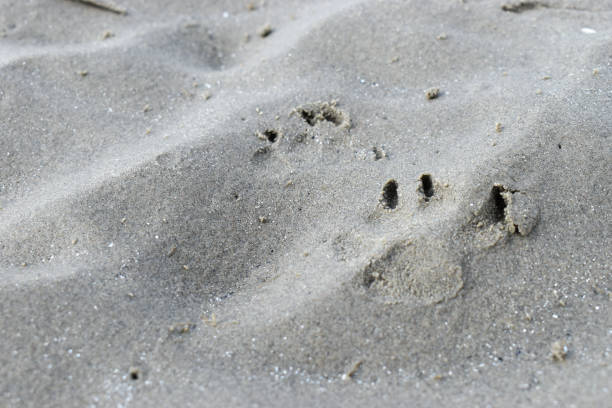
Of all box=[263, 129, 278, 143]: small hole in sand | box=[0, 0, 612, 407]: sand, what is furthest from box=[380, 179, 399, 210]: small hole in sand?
box=[263, 129, 278, 143]: small hole in sand

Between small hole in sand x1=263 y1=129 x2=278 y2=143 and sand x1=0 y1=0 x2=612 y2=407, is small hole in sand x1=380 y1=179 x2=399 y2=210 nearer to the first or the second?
sand x1=0 y1=0 x2=612 y2=407

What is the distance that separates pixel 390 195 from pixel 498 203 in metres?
0.35

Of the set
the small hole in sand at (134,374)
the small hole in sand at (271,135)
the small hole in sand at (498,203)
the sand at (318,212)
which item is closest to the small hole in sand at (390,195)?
the sand at (318,212)

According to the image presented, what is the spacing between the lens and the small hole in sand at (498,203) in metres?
1.82

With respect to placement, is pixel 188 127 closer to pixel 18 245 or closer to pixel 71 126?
pixel 71 126

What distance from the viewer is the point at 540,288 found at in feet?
5.60

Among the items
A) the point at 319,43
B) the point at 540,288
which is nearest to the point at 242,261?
the point at 540,288

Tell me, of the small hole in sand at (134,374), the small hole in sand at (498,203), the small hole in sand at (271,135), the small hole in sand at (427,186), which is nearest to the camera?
the small hole in sand at (134,374)

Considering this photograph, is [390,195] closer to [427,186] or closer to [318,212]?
[427,186]

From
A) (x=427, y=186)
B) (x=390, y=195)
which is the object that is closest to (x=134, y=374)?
(x=390, y=195)

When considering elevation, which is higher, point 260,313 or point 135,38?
point 135,38

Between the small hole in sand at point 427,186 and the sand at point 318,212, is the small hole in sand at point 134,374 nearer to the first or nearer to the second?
the sand at point 318,212

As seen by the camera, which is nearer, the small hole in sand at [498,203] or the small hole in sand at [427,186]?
the small hole in sand at [498,203]

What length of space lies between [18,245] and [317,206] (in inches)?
39.8
